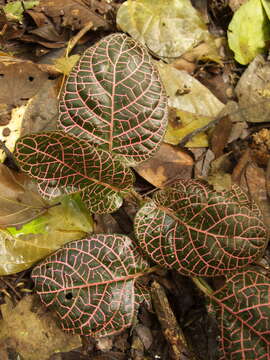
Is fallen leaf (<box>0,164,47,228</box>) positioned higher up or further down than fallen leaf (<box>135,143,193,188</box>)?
further down

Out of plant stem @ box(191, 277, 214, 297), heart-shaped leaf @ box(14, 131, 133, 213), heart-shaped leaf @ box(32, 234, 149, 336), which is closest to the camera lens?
heart-shaped leaf @ box(14, 131, 133, 213)

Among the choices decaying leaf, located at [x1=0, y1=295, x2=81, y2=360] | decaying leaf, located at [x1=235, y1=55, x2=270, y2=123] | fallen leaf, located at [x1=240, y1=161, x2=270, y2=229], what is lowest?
decaying leaf, located at [x1=0, y1=295, x2=81, y2=360]

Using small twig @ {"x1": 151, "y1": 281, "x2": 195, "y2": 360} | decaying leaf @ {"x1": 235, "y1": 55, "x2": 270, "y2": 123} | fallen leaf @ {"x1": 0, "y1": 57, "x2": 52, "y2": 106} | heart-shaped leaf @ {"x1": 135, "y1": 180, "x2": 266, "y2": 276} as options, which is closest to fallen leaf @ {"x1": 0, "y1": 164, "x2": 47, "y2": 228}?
fallen leaf @ {"x1": 0, "y1": 57, "x2": 52, "y2": 106}

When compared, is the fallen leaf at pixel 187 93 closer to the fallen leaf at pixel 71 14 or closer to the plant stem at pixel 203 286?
the fallen leaf at pixel 71 14

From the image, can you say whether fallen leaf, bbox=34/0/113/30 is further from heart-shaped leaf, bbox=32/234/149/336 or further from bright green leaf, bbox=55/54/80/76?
heart-shaped leaf, bbox=32/234/149/336

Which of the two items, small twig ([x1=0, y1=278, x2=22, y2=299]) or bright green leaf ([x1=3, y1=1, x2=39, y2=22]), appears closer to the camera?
small twig ([x1=0, y1=278, x2=22, y2=299])

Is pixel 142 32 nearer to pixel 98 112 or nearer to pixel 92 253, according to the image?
pixel 98 112

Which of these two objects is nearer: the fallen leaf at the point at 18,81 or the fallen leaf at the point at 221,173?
the fallen leaf at the point at 18,81

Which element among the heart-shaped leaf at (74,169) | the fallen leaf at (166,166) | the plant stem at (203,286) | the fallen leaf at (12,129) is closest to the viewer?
the heart-shaped leaf at (74,169)

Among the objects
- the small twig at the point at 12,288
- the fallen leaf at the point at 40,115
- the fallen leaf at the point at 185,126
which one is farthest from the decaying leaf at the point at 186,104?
the small twig at the point at 12,288
